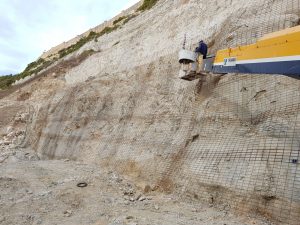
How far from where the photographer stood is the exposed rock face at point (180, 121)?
8.93m

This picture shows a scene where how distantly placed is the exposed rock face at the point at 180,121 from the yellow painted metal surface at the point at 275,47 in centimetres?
246

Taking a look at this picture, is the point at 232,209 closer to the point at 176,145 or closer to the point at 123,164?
the point at 176,145

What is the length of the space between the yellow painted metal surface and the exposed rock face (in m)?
2.46

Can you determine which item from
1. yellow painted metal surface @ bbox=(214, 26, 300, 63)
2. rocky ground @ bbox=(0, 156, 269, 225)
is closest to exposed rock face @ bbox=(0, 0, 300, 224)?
rocky ground @ bbox=(0, 156, 269, 225)

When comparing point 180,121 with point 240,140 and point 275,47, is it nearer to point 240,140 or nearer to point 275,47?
point 240,140

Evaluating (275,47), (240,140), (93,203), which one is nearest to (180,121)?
(240,140)

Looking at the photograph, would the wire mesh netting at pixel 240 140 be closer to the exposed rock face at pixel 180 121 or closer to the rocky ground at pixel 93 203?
the exposed rock face at pixel 180 121

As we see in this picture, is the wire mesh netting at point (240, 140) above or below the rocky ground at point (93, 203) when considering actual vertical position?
above

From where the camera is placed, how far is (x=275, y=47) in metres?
6.45

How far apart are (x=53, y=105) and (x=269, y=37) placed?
65.7 ft

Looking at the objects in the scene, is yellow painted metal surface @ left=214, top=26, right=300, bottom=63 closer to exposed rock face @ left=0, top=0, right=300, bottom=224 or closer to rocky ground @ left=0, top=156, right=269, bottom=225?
exposed rock face @ left=0, top=0, right=300, bottom=224

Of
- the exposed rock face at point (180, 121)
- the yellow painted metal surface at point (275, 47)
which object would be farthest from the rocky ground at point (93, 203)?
the yellow painted metal surface at point (275, 47)

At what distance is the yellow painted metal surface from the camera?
19.6 feet

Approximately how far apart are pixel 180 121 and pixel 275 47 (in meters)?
6.79
